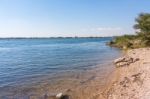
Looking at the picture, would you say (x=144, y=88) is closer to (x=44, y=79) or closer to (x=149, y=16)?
(x=44, y=79)

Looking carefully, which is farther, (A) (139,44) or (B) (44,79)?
(A) (139,44)

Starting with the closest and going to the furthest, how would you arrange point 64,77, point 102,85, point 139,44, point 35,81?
point 102,85 → point 35,81 → point 64,77 → point 139,44

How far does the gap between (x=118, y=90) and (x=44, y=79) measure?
28.3 ft

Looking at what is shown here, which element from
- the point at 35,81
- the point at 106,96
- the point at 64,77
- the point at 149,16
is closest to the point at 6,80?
the point at 35,81

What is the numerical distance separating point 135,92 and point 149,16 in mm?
37520

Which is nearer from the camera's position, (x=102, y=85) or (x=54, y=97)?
(x=54, y=97)

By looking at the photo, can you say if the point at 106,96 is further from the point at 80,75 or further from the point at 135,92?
the point at 80,75

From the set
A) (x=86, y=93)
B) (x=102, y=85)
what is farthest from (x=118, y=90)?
(x=102, y=85)

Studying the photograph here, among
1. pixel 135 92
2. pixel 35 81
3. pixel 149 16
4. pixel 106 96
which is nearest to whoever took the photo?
pixel 135 92

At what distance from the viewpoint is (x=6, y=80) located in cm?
2133

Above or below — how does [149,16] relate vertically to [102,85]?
above

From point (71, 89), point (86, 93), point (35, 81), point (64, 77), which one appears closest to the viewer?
point (86, 93)

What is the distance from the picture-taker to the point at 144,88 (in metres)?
13.9

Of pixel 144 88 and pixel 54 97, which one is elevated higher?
pixel 144 88
